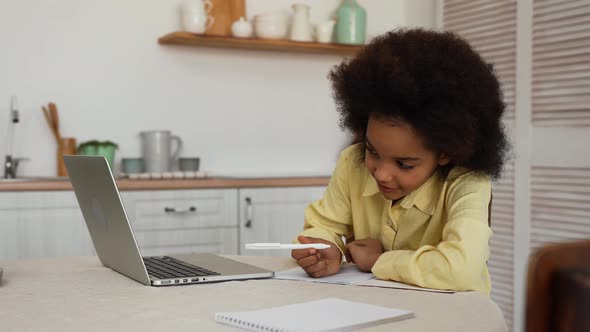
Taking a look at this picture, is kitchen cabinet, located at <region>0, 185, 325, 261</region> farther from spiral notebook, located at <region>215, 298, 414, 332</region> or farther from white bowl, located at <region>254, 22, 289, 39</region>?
spiral notebook, located at <region>215, 298, 414, 332</region>

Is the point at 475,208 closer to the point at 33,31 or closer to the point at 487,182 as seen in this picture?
the point at 487,182

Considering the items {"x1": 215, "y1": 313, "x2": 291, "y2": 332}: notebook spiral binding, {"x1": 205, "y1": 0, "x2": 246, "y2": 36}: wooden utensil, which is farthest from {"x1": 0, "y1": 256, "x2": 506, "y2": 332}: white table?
{"x1": 205, "y1": 0, "x2": 246, "y2": 36}: wooden utensil

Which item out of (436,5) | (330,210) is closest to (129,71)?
(436,5)

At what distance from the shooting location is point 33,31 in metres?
3.39

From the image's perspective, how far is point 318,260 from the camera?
1.45 metres

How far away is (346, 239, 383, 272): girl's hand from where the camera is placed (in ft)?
4.95

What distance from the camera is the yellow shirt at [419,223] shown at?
1.34 meters

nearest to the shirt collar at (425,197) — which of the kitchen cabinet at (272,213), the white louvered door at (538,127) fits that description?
the white louvered door at (538,127)

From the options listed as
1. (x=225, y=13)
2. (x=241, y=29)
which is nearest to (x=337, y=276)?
(x=241, y=29)

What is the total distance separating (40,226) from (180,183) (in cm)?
60

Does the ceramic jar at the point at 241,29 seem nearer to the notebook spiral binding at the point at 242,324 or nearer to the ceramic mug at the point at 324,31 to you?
the ceramic mug at the point at 324,31

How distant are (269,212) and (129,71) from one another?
983 millimetres

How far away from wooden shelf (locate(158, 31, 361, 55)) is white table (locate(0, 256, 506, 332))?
217cm

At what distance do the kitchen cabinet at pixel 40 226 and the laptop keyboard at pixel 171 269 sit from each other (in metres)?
1.54
